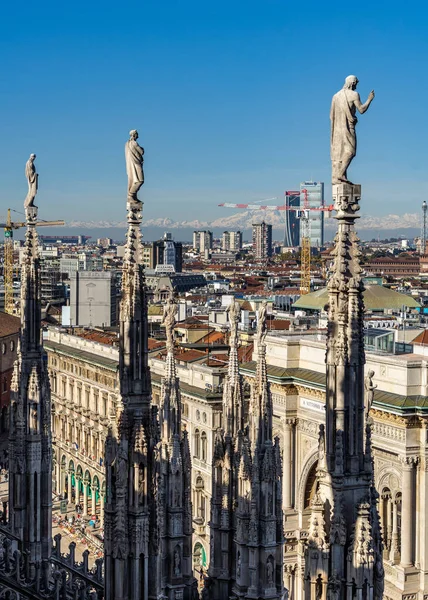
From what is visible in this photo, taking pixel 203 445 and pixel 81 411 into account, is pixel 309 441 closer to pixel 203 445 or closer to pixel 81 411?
pixel 203 445

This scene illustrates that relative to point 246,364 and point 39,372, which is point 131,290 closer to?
point 39,372

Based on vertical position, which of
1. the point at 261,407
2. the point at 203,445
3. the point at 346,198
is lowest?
the point at 203,445

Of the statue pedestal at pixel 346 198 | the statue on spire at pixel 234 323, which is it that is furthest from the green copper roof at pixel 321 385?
the statue pedestal at pixel 346 198

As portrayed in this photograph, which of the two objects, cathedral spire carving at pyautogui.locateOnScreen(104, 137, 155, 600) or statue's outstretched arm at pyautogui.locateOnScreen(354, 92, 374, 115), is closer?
statue's outstretched arm at pyautogui.locateOnScreen(354, 92, 374, 115)

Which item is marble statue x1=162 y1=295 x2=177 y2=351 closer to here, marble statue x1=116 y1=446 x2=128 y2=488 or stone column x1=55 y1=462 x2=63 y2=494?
marble statue x1=116 y1=446 x2=128 y2=488

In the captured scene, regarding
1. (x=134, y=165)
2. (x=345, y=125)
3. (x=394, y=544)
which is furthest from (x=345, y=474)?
(x=394, y=544)

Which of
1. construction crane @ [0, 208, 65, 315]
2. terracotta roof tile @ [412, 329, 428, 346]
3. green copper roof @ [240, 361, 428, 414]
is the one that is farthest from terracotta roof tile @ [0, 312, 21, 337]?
terracotta roof tile @ [412, 329, 428, 346]

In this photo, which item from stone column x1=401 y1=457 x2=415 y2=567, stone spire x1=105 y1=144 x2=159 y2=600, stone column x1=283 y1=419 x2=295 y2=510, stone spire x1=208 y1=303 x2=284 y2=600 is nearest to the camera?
stone spire x1=105 y1=144 x2=159 y2=600
